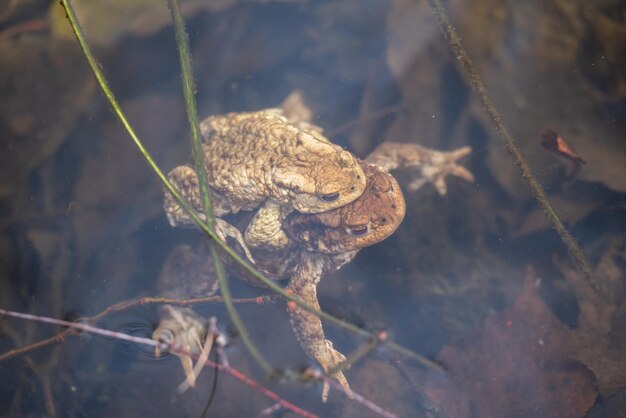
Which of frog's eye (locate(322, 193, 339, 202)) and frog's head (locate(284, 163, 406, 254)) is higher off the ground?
frog's eye (locate(322, 193, 339, 202))

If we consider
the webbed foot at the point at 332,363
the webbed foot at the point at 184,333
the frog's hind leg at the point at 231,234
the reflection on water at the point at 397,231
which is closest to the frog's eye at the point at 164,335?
the webbed foot at the point at 184,333

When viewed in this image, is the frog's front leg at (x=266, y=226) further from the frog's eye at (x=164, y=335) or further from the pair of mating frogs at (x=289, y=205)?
the frog's eye at (x=164, y=335)

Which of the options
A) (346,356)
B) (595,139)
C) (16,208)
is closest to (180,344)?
(346,356)

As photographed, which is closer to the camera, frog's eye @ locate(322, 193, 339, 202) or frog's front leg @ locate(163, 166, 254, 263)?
frog's eye @ locate(322, 193, 339, 202)

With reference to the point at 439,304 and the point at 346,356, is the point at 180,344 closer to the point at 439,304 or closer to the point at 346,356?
the point at 346,356

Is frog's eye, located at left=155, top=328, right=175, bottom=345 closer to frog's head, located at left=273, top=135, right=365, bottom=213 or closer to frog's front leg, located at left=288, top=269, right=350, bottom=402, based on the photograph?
frog's front leg, located at left=288, top=269, right=350, bottom=402

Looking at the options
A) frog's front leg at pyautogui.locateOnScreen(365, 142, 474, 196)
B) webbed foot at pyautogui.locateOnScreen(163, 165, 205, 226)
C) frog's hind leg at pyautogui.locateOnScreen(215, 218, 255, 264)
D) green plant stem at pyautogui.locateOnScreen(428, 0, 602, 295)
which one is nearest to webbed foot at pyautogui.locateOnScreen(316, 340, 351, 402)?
frog's hind leg at pyautogui.locateOnScreen(215, 218, 255, 264)

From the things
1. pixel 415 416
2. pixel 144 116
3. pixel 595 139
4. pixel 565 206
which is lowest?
pixel 415 416
